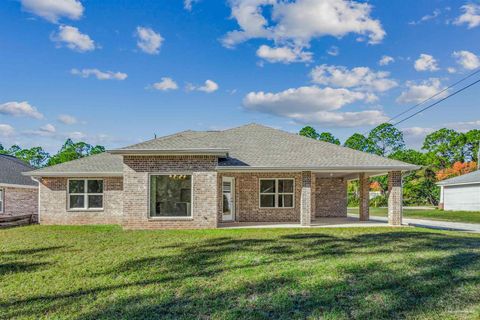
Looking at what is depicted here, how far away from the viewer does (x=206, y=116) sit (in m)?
26.7

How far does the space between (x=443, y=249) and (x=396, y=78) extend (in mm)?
19479

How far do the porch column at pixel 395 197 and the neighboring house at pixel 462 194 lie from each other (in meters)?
17.4

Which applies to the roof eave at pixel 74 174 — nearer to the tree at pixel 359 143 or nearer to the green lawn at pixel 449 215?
the green lawn at pixel 449 215

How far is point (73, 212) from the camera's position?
17.2m

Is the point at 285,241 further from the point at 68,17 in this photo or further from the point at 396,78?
the point at 396,78

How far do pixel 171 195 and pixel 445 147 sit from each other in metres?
46.1

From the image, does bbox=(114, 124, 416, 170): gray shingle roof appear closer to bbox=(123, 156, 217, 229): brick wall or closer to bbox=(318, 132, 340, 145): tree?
bbox=(123, 156, 217, 229): brick wall

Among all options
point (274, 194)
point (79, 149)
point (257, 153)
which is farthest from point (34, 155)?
point (274, 194)

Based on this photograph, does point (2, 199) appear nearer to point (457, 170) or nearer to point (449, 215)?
point (449, 215)

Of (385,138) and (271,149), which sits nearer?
(271,149)

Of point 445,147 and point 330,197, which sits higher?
point 445,147

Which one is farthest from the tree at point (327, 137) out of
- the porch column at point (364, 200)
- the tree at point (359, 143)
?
the porch column at point (364, 200)

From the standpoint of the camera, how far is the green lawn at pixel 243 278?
518 centimetres

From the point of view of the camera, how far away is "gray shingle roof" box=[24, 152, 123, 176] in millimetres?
16906
